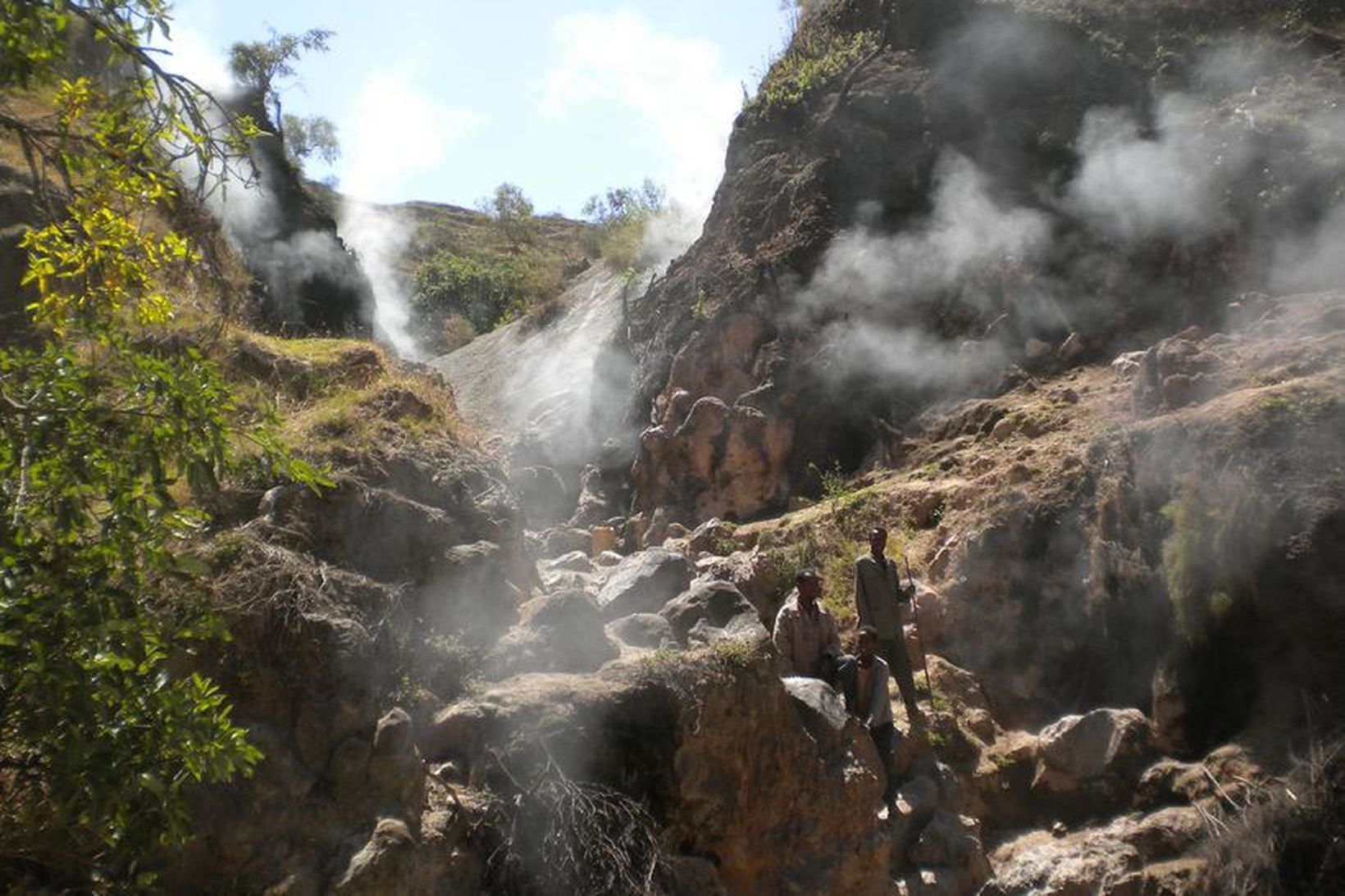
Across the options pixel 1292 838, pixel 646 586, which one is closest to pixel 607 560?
pixel 646 586

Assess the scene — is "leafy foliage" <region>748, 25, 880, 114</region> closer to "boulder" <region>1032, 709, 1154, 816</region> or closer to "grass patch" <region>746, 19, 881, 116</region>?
"grass patch" <region>746, 19, 881, 116</region>

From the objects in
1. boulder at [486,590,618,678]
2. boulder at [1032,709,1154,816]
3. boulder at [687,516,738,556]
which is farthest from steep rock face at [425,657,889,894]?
boulder at [687,516,738,556]

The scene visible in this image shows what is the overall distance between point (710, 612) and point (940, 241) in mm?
8257

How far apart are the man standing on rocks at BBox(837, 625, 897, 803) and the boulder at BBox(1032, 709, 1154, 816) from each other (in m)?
1.21

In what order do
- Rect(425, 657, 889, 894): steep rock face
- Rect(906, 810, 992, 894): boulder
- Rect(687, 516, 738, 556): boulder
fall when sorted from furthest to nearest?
Rect(687, 516, 738, 556): boulder
Rect(906, 810, 992, 894): boulder
Rect(425, 657, 889, 894): steep rock face

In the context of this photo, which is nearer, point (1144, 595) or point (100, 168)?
point (100, 168)

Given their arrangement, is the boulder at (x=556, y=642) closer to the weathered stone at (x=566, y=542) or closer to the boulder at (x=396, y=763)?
the boulder at (x=396, y=763)

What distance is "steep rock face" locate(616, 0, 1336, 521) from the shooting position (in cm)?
1176

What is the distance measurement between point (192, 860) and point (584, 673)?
228 centimetres

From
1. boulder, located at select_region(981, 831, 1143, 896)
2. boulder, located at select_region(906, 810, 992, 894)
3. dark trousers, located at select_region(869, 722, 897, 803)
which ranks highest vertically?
dark trousers, located at select_region(869, 722, 897, 803)

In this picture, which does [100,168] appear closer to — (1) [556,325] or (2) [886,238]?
(2) [886,238]

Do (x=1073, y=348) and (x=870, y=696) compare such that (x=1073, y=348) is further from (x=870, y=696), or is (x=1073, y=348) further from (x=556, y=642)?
(x=556, y=642)

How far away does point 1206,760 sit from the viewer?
23.0 ft

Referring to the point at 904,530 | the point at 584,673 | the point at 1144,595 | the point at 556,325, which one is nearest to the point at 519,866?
the point at 584,673
